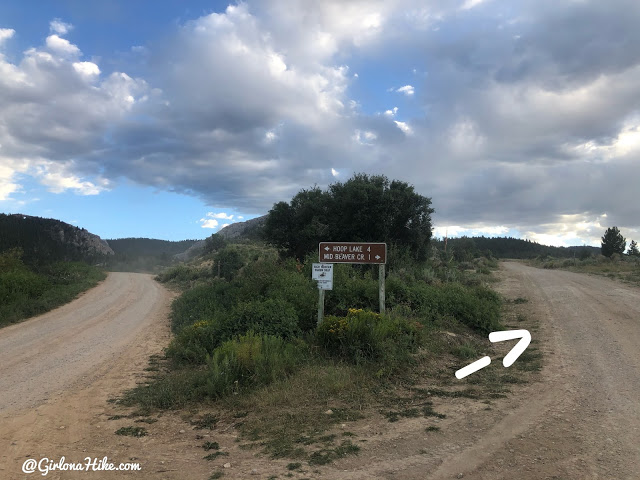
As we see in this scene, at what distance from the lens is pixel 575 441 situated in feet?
15.3

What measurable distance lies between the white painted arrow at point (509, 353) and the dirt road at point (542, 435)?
707 millimetres

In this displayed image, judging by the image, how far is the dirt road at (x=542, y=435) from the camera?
4078 millimetres

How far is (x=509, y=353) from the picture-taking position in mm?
9406

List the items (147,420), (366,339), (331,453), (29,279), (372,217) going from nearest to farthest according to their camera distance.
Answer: (331,453) → (147,420) → (366,339) → (29,279) → (372,217)

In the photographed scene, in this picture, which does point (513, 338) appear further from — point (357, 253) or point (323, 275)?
point (323, 275)

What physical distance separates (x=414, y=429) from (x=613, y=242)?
6717 cm

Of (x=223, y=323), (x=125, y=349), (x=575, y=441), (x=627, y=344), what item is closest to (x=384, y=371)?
(x=575, y=441)

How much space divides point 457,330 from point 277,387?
5883 millimetres

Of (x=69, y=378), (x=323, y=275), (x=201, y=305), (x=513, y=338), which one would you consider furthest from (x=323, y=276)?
(x=201, y=305)

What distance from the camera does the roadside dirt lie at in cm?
420

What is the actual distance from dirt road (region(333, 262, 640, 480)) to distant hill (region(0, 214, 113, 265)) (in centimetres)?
2957

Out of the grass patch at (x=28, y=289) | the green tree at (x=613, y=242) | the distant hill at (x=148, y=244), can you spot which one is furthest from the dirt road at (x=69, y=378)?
the distant hill at (x=148, y=244)

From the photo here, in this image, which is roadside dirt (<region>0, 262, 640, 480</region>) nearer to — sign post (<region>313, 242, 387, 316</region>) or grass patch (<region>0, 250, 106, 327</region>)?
sign post (<region>313, 242, 387, 316</region>)

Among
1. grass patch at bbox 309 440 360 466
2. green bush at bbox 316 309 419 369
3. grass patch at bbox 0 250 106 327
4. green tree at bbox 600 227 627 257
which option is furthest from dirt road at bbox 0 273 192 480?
green tree at bbox 600 227 627 257
